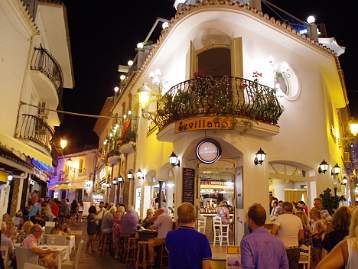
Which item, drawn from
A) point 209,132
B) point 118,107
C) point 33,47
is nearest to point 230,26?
point 209,132

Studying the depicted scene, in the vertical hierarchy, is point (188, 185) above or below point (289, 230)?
above

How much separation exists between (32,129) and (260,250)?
1298 centimetres

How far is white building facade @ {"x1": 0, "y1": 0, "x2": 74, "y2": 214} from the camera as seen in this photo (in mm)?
11523

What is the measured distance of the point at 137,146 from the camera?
19.0m

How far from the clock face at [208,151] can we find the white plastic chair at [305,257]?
160 inches

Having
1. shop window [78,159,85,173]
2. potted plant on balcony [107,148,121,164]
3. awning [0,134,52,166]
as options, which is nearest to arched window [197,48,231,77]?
awning [0,134,52,166]

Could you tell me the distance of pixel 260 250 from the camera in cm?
374

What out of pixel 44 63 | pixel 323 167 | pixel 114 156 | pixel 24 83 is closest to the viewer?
pixel 323 167

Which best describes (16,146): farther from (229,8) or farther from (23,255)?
(229,8)

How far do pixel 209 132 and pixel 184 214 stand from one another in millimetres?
7680

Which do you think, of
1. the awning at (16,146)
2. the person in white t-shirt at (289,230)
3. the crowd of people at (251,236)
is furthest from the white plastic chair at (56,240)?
the person in white t-shirt at (289,230)

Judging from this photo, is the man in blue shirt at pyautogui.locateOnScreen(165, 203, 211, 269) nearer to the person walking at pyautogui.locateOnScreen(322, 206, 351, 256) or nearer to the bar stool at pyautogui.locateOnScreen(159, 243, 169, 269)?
the person walking at pyautogui.locateOnScreen(322, 206, 351, 256)

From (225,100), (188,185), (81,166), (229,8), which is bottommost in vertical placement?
(188,185)

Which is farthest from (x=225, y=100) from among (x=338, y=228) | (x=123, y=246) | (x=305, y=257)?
(x=338, y=228)
